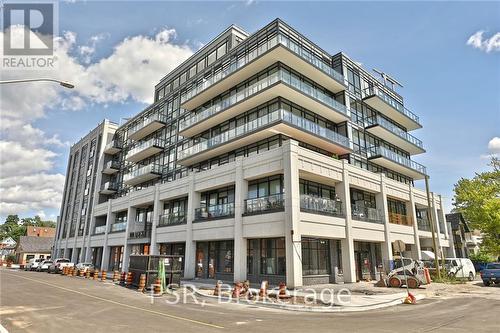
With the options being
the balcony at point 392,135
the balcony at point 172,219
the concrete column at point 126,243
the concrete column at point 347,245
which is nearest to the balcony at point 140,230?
the concrete column at point 126,243

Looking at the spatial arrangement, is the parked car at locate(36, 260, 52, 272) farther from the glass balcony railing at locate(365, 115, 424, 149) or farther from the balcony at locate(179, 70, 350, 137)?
the glass balcony railing at locate(365, 115, 424, 149)

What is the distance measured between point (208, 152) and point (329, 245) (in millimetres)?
14194

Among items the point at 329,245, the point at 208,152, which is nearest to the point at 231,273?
the point at 329,245

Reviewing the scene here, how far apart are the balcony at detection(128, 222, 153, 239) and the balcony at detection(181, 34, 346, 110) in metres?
15.0

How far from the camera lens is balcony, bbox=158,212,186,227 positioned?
107ft

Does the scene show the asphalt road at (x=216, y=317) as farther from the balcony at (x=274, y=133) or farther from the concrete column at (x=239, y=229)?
the balcony at (x=274, y=133)

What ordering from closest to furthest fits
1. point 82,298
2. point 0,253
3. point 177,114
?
point 82,298, point 177,114, point 0,253

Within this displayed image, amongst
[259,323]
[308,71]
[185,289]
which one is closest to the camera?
[259,323]

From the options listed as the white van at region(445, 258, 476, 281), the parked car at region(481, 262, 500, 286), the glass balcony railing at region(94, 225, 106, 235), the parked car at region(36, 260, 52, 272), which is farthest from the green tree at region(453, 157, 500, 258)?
the parked car at region(36, 260, 52, 272)

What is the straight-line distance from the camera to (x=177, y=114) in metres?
41.9

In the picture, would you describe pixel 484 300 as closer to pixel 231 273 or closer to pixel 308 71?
pixel 231 273

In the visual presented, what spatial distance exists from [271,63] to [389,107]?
1737 centimetres

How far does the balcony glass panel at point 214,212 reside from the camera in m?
27.6

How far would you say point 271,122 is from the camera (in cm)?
2688
